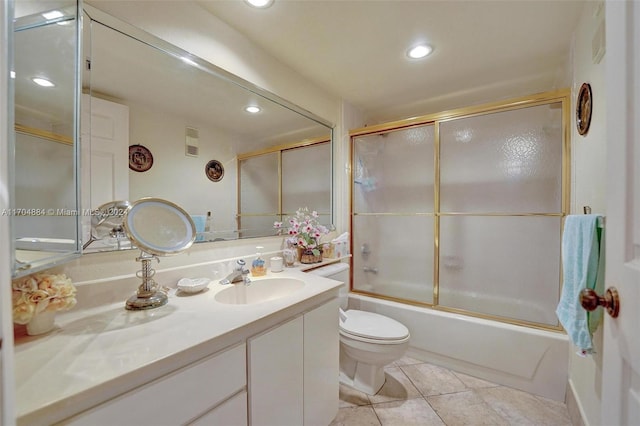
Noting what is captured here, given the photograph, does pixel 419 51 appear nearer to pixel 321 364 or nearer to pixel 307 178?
pixel 307 178

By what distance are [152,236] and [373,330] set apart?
1.35m

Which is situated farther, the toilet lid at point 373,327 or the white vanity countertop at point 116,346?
the toilet lid at point 373,327

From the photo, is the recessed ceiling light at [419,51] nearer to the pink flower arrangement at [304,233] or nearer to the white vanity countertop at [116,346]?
the pink flower arrangement at [304,233]

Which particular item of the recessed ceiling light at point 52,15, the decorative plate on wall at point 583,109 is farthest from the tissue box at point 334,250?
the recessed ceiling light at point 52,15

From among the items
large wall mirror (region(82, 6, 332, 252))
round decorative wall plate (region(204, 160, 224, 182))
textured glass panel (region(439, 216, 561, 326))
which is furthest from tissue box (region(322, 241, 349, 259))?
round decorative wall plate (region(204, 160, 224, 182))

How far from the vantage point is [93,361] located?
2.03 ft

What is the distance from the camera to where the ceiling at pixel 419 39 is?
1.29m

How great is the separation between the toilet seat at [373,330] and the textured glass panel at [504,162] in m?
1.15

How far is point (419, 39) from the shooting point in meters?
1.53

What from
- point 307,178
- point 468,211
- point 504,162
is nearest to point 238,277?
point 307,178

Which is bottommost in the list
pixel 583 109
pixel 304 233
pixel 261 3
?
pixel 304 233

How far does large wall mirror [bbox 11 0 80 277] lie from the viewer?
0.65 meters

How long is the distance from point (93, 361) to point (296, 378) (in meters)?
0.72

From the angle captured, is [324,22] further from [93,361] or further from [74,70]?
[93,361]
